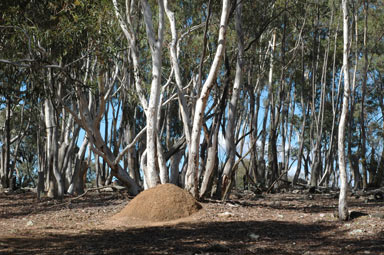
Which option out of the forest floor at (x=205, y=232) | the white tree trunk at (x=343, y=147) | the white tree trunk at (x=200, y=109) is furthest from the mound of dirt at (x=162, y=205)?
the white tree trunk at (x=343, y=147)

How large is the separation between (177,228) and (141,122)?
1700 cm

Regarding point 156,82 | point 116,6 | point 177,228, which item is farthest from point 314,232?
point 116,6

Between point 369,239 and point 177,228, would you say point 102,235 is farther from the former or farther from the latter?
A: point 369,239

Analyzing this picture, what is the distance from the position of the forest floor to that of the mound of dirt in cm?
19

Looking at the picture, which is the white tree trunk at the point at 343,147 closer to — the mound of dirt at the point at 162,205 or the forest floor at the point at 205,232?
the forest floor at the point at 205,232

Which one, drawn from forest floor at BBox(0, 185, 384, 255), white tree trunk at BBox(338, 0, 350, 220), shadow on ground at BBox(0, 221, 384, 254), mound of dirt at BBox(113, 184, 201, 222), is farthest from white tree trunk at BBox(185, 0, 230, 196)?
white tree trunk at BBox(338, 0, 350, 220)

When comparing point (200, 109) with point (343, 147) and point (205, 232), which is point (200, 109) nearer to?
point (205, 232)

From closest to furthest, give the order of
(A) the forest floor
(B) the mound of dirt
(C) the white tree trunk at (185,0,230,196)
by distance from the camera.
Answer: (A) the forest floor → (B) the mound of dirt → (C) the white tree trunk at (185,0,230,196)

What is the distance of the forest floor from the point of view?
21.1ft

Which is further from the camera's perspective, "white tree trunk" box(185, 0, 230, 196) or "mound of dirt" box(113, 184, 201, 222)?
"white tree trunk" box(185, 0, 230, 196)

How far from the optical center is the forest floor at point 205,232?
643 cm

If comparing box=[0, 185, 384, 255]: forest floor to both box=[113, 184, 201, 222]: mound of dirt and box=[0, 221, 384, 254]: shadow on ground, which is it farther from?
box=[113, 184, 201, 222]: mound of dirt

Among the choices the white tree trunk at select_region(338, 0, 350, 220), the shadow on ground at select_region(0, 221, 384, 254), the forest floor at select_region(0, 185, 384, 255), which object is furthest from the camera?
the white tree trunk at select_region(338, 0, 350, 220)

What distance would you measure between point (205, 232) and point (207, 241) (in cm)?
81
